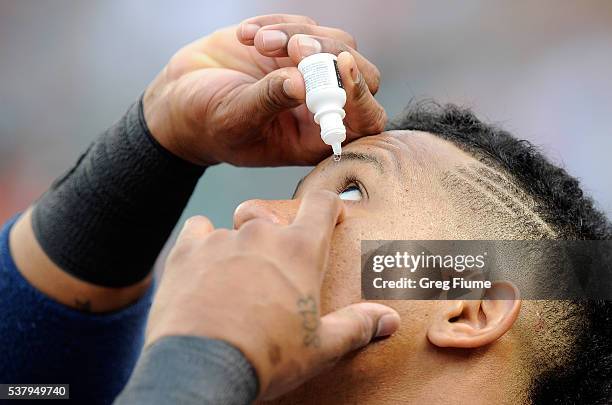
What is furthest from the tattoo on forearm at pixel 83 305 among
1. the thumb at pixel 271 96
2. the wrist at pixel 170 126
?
the thumb at pixel 271 96

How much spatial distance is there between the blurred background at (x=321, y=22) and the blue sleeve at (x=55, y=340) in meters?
1.64

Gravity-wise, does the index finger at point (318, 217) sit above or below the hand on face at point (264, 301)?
above

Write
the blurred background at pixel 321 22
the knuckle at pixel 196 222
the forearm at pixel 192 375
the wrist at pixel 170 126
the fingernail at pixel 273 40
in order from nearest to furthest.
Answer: the forearm at pixel 192 375
the knuckle at pixel 196 222
the fingernail at pixel 273 40
the wrist at pixel 170 126
the blurred background at pixel 321 22

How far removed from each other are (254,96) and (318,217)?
388 mm

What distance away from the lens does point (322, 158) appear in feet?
4.35

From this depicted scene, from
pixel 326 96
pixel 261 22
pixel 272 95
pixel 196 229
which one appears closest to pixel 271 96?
pixel 272 95

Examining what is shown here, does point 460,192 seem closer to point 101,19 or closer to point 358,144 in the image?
point 358,144

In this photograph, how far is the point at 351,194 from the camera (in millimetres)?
1168

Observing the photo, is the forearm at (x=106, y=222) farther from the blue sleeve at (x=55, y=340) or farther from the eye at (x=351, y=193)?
the eye at (x=351, y=193)

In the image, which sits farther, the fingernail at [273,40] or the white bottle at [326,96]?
the fingernail at [273,40]

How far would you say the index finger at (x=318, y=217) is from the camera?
865 mm

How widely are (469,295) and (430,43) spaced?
279 cm

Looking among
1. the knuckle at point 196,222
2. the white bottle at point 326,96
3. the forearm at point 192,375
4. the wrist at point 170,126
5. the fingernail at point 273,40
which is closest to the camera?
the forearm at point 192,375

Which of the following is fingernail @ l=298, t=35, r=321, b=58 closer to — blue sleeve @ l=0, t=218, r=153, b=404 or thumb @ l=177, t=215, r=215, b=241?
thumb @ l=177, t=215, r=215, b=241
